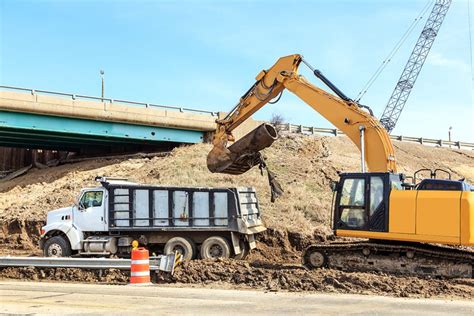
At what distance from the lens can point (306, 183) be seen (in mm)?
28344

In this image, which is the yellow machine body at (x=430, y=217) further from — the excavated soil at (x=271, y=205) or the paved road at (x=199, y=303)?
the paved road at (x=199, y=303)

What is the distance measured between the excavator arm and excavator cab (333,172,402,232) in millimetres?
543

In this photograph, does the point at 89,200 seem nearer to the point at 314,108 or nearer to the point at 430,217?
the point at 314,108

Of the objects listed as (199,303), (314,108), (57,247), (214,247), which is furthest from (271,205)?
(199,303)

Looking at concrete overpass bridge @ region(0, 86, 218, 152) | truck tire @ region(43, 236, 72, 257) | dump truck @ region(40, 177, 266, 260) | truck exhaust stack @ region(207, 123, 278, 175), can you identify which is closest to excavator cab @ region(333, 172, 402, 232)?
truck exhaust stack @ region(207, 123, 278, 175)

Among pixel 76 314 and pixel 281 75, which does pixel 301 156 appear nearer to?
pixel 281 75

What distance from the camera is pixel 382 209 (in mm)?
Answer: 13914

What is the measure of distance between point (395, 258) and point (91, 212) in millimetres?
9957

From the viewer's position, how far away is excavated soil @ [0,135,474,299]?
13.3 m

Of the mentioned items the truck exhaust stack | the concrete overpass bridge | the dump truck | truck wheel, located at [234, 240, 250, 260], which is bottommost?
truck wheel, located at [234, 240, 250, 260]

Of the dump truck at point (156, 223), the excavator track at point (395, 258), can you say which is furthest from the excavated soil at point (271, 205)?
the dump truck at point (156, 223)

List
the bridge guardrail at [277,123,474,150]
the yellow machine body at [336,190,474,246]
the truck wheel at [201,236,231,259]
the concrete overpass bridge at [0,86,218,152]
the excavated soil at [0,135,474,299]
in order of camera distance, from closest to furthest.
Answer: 1. the yellow machine body at [336,190,474,246]
2. the excavated soil at [0,135,474,299]
3. the truck wheel at [201,236,231,259]
4. the concrete overpass bridge at [0,86,218,152]
5. the bridge guardrail at [277,123,474,150]

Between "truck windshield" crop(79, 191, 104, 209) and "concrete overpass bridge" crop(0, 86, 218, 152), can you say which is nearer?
"truck windshield" crop(79, 191, 104, 209)

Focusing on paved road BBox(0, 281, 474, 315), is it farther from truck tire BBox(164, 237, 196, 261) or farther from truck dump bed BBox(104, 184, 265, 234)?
truck dump bed BBox(104, 184, 265, 234)
